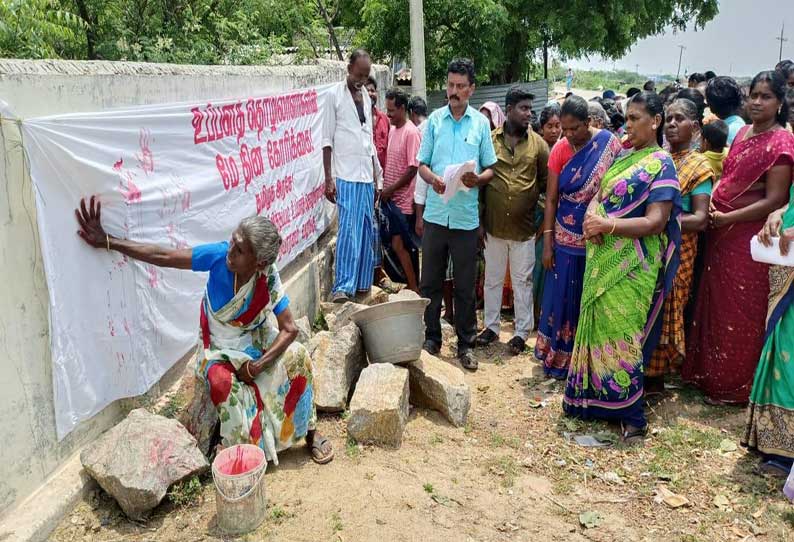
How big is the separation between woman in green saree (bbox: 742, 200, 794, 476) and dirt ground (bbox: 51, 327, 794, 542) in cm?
17

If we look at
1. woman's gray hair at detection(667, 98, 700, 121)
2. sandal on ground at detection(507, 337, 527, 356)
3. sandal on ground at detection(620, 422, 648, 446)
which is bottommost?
sandal on ground at detection(620, 422, 648, 446)

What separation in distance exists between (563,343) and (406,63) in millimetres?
10402

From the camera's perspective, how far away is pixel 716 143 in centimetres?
483

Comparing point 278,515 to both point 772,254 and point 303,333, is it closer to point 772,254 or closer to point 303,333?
point 303,333

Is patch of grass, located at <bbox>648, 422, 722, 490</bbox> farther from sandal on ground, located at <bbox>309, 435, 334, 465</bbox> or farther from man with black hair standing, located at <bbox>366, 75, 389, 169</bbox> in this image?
man with black hair standing, located at <bbox>366, 75, 389, 169</bbox>

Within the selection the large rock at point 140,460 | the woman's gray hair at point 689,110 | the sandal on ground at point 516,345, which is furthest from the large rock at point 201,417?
the woman's gray hair at point 689,110

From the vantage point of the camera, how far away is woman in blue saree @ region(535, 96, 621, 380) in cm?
457

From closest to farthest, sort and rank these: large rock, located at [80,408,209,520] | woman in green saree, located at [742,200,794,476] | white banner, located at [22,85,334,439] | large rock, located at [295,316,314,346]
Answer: white banner, located at [22,85,334,439] → large rock, located at [80,408,209,520] → woman in green saree, located at [742,200,794,476] → large rock, located at [295,316,314,346]

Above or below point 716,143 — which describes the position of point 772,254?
below

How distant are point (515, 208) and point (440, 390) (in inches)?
70.6

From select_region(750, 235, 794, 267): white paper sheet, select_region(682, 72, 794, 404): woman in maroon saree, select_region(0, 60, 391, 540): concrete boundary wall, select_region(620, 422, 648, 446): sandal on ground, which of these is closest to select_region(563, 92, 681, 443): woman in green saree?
select_region(620, 422, 648, 446): sandal on ground

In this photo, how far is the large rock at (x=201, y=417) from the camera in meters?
3.52

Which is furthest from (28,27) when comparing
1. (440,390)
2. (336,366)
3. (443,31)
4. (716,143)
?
(443,31)

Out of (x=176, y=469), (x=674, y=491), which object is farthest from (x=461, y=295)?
(x=176, y=469)
